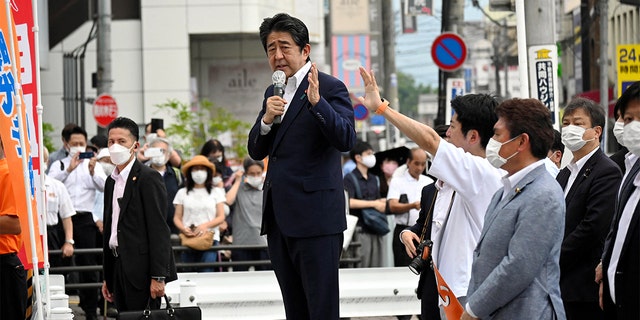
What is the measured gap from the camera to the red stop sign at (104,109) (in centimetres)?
2550

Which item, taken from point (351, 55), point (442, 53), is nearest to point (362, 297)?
point (442, 53)

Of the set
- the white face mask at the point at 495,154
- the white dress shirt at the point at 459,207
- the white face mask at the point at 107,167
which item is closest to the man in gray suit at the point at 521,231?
the white face mask at the point at 495,154

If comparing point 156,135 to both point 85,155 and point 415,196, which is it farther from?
point 415,196

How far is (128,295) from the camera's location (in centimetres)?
932

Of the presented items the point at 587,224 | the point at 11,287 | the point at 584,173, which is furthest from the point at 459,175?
the point at 11,287

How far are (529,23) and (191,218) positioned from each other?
447 cm

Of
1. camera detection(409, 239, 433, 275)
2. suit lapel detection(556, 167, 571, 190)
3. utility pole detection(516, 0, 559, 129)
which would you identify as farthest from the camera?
utility pole detection(516, 0, 559, 129)

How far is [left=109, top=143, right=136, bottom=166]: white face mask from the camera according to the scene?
9.33m

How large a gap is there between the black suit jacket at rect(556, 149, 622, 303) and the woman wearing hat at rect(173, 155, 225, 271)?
21.9 feet

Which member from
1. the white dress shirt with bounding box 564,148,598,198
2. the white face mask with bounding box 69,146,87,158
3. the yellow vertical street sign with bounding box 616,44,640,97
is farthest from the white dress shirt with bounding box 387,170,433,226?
the yellow vertical street sign with bounding box 616,44,640,97

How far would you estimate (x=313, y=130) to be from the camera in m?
6.95

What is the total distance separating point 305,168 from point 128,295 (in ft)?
9.48

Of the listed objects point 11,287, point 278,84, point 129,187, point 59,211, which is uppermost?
point 278,84

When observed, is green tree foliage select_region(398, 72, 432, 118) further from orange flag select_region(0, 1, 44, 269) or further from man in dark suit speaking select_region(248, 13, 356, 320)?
man in dark suit speaking select_region(248, 13, 356, 320)
